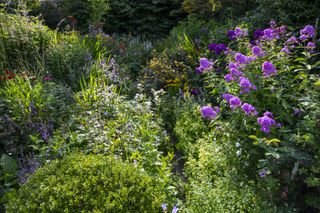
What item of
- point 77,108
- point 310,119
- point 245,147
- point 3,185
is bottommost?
point 3,185

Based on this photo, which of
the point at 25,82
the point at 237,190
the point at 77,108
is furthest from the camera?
the point at 25,82

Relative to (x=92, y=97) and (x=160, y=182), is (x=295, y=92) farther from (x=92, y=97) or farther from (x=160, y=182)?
(x=92, y=97)

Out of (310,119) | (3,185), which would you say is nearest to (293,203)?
(310,119)

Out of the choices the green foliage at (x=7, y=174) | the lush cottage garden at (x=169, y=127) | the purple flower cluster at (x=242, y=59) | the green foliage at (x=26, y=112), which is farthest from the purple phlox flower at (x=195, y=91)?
the green foliage at (x=7, y=174)

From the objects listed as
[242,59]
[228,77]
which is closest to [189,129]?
[228,77]

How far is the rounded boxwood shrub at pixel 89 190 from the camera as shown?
2273 mm

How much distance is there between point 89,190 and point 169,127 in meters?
2.25

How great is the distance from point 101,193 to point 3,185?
1497 mm

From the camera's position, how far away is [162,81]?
5.25 meters

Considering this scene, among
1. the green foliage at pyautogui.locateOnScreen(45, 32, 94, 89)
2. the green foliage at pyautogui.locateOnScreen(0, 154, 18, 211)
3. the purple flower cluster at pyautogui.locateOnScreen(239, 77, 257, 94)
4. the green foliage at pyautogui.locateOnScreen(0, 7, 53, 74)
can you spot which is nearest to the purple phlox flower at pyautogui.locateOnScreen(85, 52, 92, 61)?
the green foliage at pyautogui.locateOnScreen(45, 32, 94, 89)

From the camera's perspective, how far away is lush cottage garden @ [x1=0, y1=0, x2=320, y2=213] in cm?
247

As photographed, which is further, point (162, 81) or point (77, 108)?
point (162, 81)

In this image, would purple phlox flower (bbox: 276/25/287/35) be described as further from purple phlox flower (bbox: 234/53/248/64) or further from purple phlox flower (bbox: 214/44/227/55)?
purple phlox flower (bbox: 214/44/227/55)

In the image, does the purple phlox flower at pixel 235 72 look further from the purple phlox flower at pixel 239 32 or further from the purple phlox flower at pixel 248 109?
the purple phlox flower at pixel 239 32
